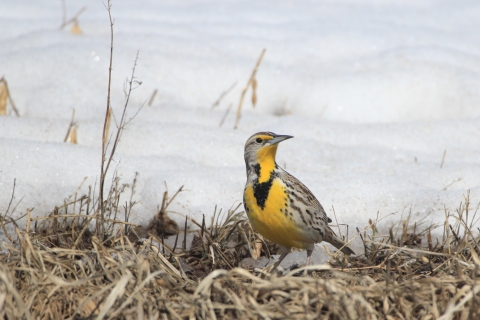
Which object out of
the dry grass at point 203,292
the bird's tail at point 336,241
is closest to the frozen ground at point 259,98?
the bird's tail at point 336,241

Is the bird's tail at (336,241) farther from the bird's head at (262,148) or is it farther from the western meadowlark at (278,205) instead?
the bird's head at (262,148)

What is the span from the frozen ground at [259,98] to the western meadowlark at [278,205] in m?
0.71

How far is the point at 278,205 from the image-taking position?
4660mm

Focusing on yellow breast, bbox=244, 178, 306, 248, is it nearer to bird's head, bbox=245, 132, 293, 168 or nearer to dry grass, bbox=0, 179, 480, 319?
bird's head, bbox=245, 132, 293, 168

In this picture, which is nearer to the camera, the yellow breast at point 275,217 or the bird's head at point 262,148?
the yellow breast at point 275,217

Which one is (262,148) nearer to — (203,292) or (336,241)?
(336,241)

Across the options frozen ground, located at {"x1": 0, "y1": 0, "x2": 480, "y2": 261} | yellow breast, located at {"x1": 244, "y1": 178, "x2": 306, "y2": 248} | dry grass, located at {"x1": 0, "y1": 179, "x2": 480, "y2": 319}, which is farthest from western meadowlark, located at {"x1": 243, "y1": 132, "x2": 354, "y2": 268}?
frozen ground, located at {"x1": 0, "y1": 0, "x2": 480, "y2": 261}

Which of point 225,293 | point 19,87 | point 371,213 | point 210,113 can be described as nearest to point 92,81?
point 19,87

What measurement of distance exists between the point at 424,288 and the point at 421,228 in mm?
1762

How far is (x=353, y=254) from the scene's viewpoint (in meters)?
4.95

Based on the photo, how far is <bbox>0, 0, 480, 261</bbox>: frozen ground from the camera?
18.8 feet

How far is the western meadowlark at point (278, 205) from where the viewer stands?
4621mm

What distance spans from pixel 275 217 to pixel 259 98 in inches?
157

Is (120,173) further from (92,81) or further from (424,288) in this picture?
(424,288)
